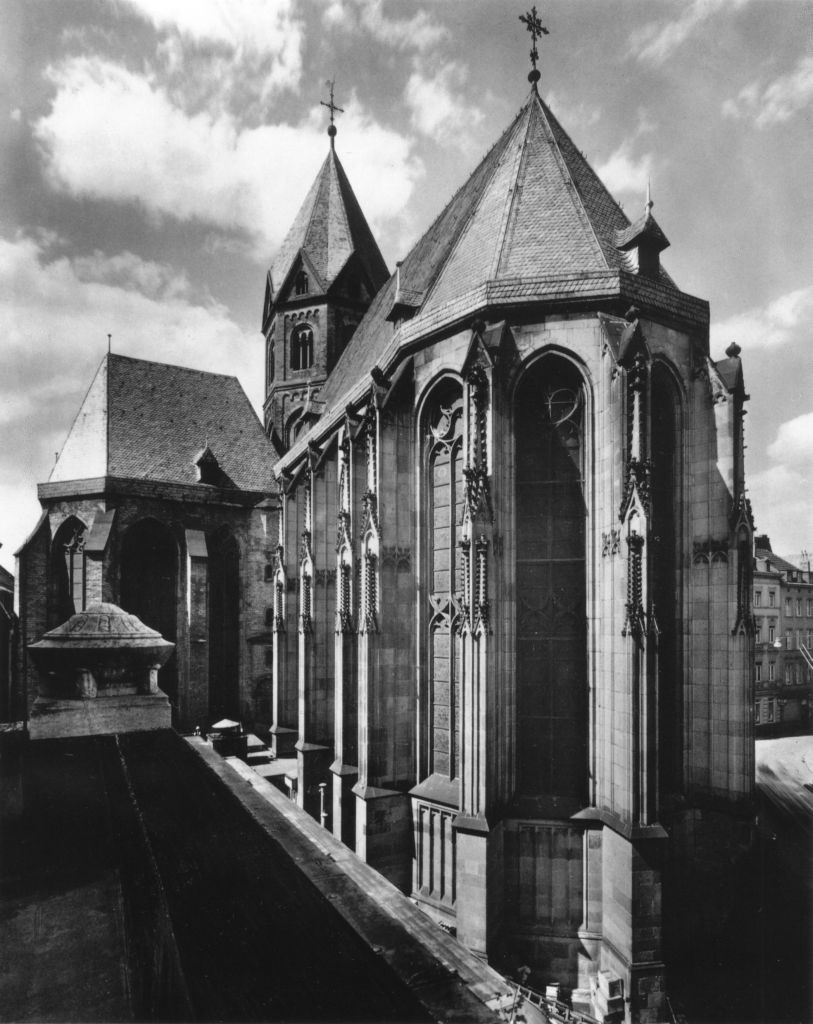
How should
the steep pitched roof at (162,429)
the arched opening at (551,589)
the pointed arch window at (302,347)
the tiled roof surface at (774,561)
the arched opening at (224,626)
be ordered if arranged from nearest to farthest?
the arched opening at (551,589)
the steep pitched roof at (162,429)
the arched opening at (224,626)
the pointed arch window at (302,347)
the tiled roof surface at (774,561)

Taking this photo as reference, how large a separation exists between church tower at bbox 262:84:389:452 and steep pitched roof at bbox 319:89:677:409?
1404 cm

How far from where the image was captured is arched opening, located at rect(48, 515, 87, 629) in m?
22.5

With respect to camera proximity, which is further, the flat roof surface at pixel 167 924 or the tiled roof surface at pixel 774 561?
the tiled roof surface at pixel 774 561

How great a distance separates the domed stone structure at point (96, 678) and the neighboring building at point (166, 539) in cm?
1712

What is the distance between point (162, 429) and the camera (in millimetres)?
25281

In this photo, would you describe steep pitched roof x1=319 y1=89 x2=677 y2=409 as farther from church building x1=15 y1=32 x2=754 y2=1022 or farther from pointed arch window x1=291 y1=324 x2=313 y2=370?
pointed arch window x1=291 y1=324 x2=313 y2=370

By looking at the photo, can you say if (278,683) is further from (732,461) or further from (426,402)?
(732,461)

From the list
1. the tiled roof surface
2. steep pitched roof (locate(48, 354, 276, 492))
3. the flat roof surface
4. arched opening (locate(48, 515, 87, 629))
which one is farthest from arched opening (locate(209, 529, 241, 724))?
the tiled roof surface

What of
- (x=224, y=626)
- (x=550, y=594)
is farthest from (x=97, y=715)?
(x=224, y=626)

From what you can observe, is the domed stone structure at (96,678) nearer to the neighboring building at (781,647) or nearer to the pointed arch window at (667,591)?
the pointed arch window at (667,591)

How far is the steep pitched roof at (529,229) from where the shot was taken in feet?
35.8

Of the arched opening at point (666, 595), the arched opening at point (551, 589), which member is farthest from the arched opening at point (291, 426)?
the arched opening at point (666, 595)

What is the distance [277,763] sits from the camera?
18.6 m

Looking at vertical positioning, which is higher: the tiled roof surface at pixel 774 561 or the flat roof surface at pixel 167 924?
the tiled roof surface at pixel 774 561
